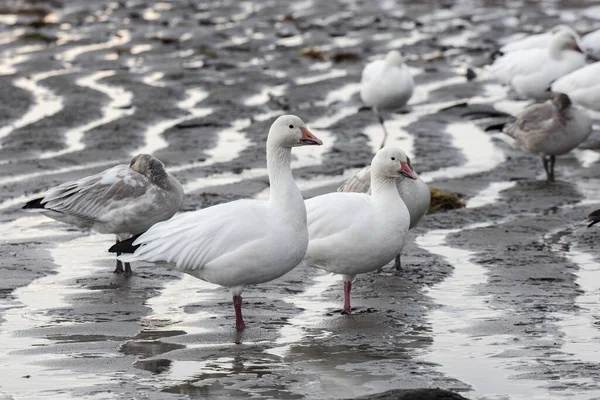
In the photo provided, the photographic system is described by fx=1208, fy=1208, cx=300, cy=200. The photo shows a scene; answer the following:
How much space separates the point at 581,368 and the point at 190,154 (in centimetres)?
860

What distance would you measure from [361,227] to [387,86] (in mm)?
8889

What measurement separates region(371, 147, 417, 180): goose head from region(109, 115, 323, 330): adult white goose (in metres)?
0.85

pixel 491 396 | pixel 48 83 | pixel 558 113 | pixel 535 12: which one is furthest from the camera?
pixel 535 12

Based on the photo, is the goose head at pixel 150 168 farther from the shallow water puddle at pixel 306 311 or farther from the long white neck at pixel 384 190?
the long white neck at pixel 384 190

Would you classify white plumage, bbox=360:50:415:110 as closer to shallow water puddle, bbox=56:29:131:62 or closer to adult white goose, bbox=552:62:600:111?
adult white goose, bbox=552:62:600:111

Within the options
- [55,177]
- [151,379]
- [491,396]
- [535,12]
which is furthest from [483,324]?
[535,12]

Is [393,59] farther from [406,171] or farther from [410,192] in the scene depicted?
[406,171]

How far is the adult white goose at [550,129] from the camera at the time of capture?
14.2 m

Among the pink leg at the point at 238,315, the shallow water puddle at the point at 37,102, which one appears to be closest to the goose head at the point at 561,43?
the shallow water puddle at the point at 37,102

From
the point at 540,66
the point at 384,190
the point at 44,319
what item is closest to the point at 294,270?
the point at 384,190

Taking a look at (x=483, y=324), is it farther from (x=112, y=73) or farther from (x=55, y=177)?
(x=112, y=73)

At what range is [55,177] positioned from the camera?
13617 mm

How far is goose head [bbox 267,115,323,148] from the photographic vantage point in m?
8.52

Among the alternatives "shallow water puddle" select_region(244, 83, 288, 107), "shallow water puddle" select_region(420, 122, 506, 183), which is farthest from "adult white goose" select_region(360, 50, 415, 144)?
"shallow water puddle" select_region(244, 83, 288, 107)
